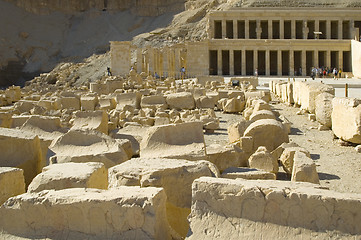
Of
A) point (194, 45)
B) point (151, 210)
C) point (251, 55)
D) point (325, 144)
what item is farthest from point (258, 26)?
point (151, 210)

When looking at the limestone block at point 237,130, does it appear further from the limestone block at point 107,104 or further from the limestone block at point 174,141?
the limestone block at point 107,104

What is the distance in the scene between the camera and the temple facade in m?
33.4

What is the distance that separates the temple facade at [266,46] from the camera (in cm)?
3344

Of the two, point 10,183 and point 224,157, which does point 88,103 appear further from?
point 10,183

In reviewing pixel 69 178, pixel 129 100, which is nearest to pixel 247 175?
pixel 69 178

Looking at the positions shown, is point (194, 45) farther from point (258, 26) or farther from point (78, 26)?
point (78, 26)

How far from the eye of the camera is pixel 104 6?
188ft

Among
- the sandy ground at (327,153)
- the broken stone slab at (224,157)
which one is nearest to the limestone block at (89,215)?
the sandy ground at (327,153)

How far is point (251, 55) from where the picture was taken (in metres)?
39.1

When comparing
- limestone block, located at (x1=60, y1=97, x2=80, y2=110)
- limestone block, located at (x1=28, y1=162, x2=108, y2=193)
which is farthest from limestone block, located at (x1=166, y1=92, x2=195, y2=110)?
limestone block, located at (x1=28, y1=162, x2=108, y2=193)

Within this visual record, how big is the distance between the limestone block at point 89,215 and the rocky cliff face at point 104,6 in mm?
51392

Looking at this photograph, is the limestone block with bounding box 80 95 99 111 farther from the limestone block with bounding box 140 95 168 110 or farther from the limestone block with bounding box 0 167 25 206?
the limestone block with bounding box 0 167 25 206

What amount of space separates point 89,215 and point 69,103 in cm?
1130

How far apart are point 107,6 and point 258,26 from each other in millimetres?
25520
